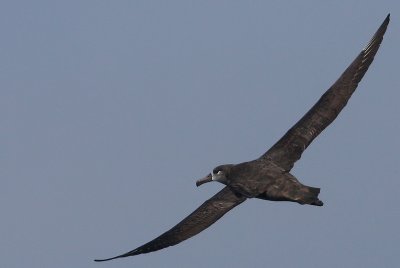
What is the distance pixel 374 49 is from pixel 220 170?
6278 millimetres

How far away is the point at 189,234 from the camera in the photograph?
108 ft

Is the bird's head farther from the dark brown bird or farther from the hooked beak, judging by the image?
the hooked beak

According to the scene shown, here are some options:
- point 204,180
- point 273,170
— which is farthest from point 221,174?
point 273,170

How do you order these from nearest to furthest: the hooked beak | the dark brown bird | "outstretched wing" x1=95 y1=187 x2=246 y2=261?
the dark brown bird
the hooked beak
"outstretched wing" x1=95 y1=187 x2=246 y2=261

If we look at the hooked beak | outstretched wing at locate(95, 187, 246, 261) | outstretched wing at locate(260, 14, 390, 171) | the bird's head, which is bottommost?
outstretched wing at locate(95, 187, 246, 261)

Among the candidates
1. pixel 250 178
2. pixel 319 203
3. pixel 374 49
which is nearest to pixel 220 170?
pixel 250 178

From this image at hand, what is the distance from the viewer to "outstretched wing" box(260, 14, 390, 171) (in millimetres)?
32000

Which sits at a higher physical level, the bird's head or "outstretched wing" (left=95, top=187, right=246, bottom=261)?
the bird's head

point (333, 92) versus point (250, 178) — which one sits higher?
point (333, 92)

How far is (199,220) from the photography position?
3316 cm

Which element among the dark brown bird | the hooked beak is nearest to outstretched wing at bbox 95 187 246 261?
the dark brown bird

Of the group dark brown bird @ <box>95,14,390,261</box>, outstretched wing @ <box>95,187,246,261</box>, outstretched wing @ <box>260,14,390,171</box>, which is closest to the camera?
dark brown bird @ <box>95,14,390,261</box>

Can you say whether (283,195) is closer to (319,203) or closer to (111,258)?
(319,203)

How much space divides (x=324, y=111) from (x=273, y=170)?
10.2 ft
